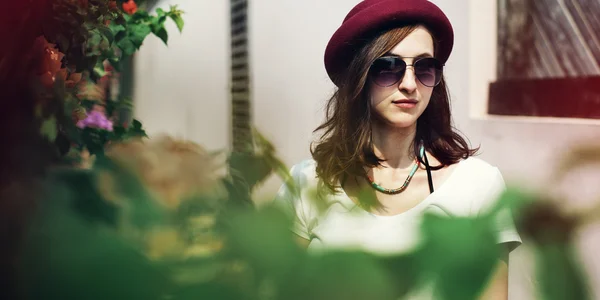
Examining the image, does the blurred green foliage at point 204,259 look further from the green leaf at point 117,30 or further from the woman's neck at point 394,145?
the woman's neck at point 394,145

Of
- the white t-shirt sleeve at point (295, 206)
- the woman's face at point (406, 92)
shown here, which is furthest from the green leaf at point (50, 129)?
the woman's face at point (406, 92)

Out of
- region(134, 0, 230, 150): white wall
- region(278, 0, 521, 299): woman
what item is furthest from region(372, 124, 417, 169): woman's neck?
region(134, 0, 230, 150): white wall

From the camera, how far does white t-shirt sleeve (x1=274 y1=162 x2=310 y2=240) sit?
0.85ft

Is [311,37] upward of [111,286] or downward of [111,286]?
upward

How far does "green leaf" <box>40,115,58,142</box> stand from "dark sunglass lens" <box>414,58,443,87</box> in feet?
1.18

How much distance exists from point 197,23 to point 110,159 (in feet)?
0.73

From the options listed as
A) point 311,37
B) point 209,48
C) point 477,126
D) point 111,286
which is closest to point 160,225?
point 111,286

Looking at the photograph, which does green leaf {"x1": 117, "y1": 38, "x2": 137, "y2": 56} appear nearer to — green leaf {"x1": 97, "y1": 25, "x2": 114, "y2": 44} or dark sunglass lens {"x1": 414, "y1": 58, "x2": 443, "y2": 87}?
green leaf {"x1": 97, "y1": 25, "x2": 114, "y2": 44}

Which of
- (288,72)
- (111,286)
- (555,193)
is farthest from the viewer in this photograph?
(288,72)

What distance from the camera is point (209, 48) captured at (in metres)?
0.39

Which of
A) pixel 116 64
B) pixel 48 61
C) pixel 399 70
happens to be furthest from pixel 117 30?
pixel 399 70

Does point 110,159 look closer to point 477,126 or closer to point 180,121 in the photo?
point 180,121

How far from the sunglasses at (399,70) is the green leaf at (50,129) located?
0.93 feet

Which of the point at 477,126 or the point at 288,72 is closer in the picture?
the point at 288,72
